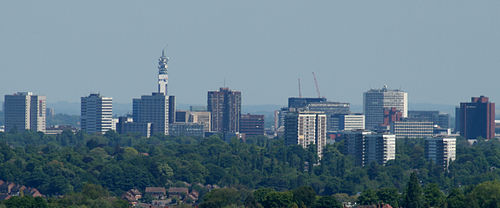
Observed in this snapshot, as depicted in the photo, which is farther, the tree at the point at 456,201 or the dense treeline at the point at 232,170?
the dense treeline at the point at 232,170

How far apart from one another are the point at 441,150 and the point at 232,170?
32673mm

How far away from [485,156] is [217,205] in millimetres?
81325

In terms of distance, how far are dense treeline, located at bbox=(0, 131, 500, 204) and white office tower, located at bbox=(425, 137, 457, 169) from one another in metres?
1.33

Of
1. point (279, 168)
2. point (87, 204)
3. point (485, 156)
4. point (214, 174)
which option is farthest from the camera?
point (485, 156)

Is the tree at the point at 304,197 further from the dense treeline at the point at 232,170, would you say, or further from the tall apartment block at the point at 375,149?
the tall apartment block at the point at 375,149

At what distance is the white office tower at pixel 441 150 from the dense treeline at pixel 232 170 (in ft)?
4.36

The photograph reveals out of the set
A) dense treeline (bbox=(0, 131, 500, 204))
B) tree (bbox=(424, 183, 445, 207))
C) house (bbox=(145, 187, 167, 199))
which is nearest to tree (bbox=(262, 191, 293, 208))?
tree (bbox=(424, 183, 445, 207))

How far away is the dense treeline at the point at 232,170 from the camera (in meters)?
155

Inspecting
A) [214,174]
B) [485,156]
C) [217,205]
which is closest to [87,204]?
[217,205]

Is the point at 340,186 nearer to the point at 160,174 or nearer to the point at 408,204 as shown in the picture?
the point at 160,174

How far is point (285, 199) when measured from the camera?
4705 inches

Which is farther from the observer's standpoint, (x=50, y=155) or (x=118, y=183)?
(x=50, y=155)

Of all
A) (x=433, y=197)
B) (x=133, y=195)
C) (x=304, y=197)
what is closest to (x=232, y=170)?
(x=133, y=195)

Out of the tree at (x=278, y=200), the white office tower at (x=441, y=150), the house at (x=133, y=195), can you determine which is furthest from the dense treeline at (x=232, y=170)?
the tree at (x=278, y=200)
